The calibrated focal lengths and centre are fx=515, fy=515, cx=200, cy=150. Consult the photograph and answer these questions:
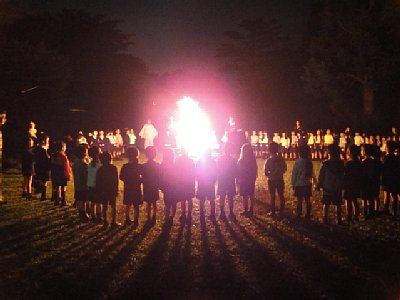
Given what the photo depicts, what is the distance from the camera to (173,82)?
242ft

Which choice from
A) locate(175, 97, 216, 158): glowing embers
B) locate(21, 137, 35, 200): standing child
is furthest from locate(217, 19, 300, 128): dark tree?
locate(21, 137, 35, 200): standing child

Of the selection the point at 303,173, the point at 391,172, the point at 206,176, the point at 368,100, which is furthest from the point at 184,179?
the point at 368,100

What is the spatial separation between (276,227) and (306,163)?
1.65 meters

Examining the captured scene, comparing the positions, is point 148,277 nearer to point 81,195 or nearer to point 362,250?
point 362,250

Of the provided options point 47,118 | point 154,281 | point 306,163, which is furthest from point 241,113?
point 154,281

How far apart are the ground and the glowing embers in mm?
13096

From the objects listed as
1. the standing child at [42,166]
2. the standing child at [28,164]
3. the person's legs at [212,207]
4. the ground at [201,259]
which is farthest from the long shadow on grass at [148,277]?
the standing child at [28,164]

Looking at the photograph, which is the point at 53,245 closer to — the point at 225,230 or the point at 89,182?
the point at 89,182

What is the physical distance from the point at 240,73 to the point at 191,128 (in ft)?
103

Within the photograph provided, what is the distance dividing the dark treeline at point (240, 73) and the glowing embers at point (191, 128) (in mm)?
9608

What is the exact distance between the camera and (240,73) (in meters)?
56.6

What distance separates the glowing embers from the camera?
25.5m

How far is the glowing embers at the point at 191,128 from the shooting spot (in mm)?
25531

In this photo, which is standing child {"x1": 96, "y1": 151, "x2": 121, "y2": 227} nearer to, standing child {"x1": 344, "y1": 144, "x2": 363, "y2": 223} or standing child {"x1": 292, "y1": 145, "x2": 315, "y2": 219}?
standing child {"x1": 292, "y1": 145, "x2": 315, "y2": 219}
